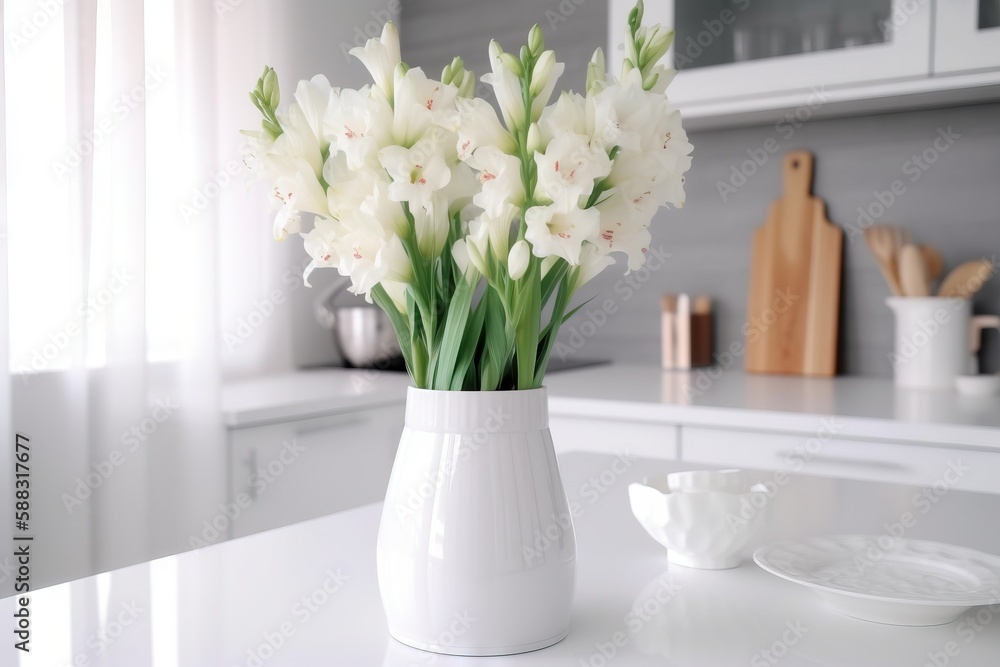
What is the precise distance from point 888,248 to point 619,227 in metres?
1.81

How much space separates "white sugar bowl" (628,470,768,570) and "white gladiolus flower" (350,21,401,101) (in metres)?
0.46

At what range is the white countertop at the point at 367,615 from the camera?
65 cm

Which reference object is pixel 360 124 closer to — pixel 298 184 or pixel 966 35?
pixel 298 184

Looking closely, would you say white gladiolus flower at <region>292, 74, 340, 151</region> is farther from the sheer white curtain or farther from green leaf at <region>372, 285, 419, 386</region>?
the sheer white curtain

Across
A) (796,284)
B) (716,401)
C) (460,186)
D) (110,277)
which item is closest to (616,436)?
(716,401)

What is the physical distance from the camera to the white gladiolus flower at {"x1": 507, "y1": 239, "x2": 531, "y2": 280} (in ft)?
1.89

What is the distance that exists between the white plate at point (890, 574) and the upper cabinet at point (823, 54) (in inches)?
54.9

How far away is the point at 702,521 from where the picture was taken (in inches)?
33.0

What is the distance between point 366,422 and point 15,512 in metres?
0.76

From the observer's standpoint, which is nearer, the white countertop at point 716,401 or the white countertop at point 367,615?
the white countertop at point 367,615

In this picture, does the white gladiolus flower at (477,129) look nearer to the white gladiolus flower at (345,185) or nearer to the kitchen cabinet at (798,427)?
the white gladiolus flower at (345,185)

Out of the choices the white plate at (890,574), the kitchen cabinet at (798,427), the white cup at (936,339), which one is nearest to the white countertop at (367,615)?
the white plate at (890,574)

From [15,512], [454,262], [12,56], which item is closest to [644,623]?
[454,262]

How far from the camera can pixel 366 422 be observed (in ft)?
6.93
